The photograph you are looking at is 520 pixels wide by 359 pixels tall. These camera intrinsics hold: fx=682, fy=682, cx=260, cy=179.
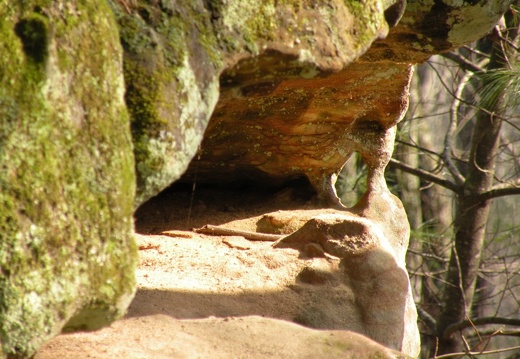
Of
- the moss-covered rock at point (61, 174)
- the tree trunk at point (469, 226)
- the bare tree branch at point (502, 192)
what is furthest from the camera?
the tree trunk at point (469, 226)

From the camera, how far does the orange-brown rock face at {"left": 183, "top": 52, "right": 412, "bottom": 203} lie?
2.87 metres

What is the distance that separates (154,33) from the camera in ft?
4.66

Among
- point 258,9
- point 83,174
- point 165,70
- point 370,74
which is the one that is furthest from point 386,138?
point 83,174

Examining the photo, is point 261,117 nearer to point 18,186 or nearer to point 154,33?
point 154,33

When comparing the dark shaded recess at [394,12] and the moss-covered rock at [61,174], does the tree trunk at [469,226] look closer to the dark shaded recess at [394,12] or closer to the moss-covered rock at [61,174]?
the dark shaded recess at [394,12]

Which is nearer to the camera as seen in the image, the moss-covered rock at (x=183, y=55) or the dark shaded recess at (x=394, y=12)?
the moss-covered rock at (x=183, y=55)

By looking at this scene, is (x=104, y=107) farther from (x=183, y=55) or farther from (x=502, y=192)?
(x=502, y=192)

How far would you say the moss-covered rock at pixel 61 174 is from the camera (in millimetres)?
1173

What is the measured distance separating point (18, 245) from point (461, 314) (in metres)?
4.89

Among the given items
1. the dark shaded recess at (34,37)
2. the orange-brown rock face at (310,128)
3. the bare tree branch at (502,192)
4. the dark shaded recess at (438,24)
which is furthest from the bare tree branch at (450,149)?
the dark shaded recess at (34,37)

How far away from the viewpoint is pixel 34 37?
48.3 inches

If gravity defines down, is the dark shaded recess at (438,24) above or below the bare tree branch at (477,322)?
above

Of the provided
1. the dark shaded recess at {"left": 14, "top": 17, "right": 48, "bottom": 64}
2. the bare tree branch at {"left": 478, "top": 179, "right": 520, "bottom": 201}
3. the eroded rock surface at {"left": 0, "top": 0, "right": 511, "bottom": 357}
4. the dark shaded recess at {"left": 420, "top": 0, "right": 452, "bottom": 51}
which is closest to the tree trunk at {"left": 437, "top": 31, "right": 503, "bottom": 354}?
the bare tree branch at {"left": 478, "top": 179, "right": 520, "bottom": 201}

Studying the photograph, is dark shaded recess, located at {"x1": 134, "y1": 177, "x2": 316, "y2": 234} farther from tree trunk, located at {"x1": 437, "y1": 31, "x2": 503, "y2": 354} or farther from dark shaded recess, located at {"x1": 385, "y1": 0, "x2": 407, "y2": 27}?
tree trunk, located at {"x1": 437, "y1": 31, "x2": 503, "y2": 354}
